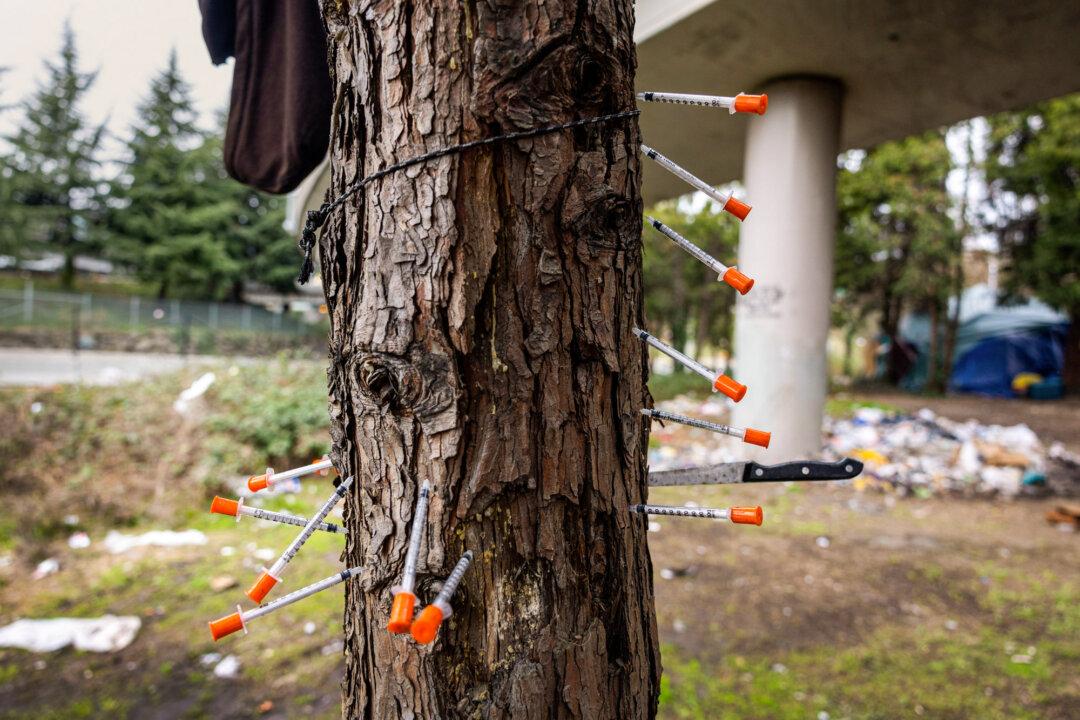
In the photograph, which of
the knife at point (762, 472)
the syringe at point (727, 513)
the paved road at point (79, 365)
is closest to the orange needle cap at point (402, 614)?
the syringe at point (727, 513)

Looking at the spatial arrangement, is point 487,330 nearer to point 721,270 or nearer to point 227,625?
point 721,270

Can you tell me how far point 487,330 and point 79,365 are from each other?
13472 mm

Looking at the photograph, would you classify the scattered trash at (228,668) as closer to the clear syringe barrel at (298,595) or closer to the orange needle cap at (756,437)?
the clear syringe barrel at (298,595)

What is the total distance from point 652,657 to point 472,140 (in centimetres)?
89

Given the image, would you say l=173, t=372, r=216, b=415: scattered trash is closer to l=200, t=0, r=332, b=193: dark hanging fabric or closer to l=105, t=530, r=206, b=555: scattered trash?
l=105, t=530, r=206, b=555: scattered trash

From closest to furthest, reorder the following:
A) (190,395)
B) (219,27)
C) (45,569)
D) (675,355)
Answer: (675,355), (219,27), (45,569), (190,395)

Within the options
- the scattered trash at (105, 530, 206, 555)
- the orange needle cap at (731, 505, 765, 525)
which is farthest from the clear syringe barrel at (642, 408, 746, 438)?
the scattered trash at (105, 530, 206, 555)

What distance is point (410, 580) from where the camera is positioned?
2.47ft

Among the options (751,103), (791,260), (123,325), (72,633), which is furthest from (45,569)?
(123,325)

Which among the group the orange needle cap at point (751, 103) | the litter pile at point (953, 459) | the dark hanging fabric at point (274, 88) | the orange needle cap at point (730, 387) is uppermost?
the dark hanging fabric at point (274, 88)

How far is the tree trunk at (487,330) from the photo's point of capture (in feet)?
2.67

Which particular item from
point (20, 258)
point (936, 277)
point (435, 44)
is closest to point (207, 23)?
point (435, 44)

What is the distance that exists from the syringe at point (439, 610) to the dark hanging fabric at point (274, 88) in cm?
161

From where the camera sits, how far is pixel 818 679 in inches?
102
